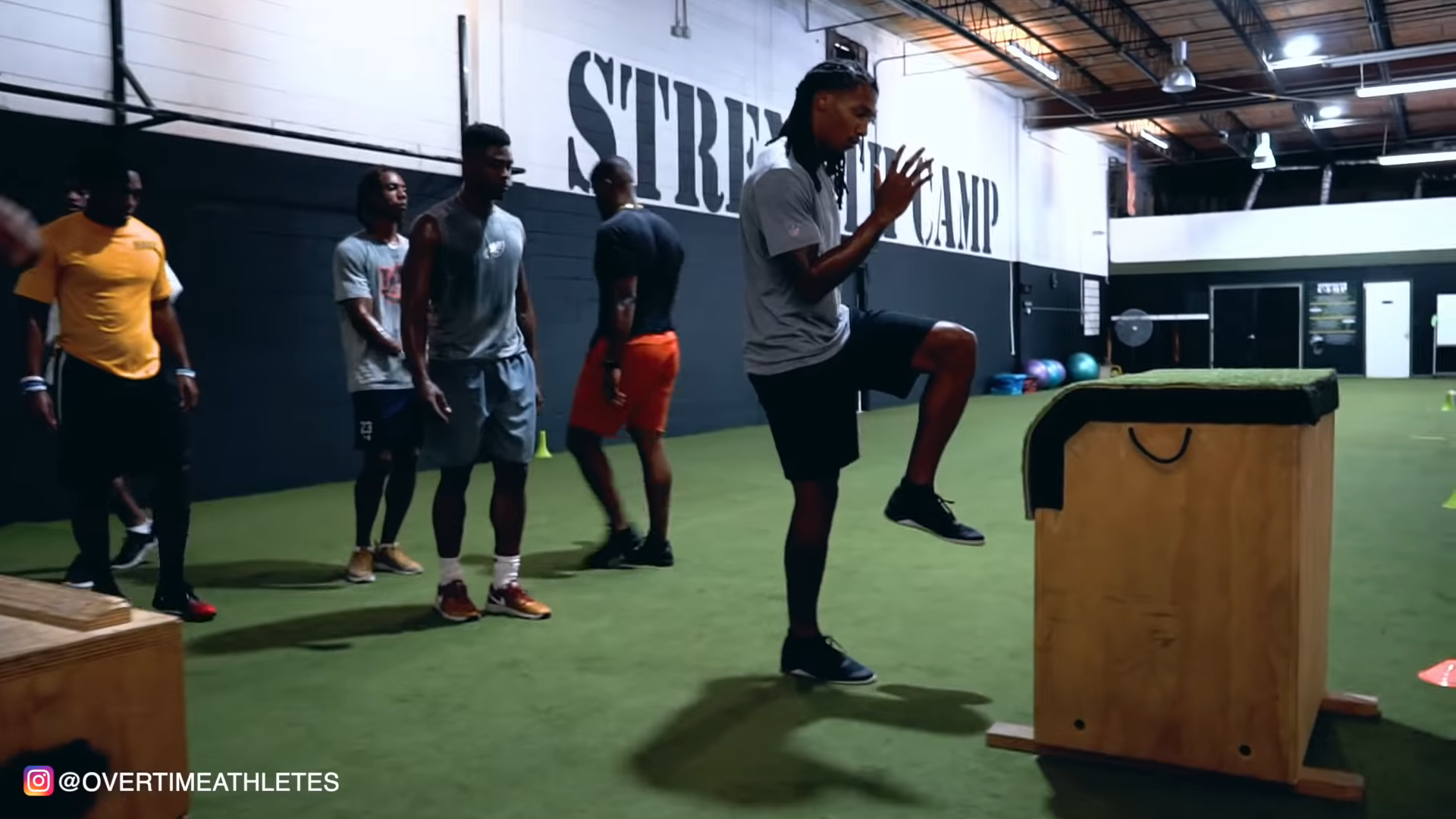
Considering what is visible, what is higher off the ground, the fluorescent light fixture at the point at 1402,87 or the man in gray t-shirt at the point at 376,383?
the fluorescent light fixture at the point at 1402,87

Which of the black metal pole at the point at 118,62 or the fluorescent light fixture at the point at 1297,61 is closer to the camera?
the black metal pole at the point at 118,62

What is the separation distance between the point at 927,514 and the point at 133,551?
3261mm

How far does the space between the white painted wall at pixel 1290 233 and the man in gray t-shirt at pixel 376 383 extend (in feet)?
59.6

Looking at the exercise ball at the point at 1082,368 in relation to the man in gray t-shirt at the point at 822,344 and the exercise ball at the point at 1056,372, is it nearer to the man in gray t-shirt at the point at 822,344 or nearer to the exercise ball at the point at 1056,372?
the exercise ball at the point at 1056,372

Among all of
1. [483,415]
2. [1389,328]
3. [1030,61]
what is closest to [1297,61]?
[1030,61]

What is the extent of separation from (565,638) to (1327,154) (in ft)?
70.7

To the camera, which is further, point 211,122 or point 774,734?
point 211,122

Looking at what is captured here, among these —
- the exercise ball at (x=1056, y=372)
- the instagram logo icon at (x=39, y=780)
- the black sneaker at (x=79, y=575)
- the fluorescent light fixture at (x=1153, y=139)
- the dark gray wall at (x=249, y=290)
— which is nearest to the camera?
the instagram logo icon at (x=39, y=780)

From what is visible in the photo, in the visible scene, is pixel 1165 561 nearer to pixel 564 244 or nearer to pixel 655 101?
pixel 564 244

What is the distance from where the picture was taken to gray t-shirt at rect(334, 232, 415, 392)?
4.00m

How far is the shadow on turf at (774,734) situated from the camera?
2.00 meters

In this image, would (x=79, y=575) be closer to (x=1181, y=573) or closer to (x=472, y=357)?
(x=472, y=357)

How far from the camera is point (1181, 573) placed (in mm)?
1969

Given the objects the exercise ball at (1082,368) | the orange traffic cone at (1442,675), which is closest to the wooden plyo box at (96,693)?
the orange traffic cone at (1442,675)
